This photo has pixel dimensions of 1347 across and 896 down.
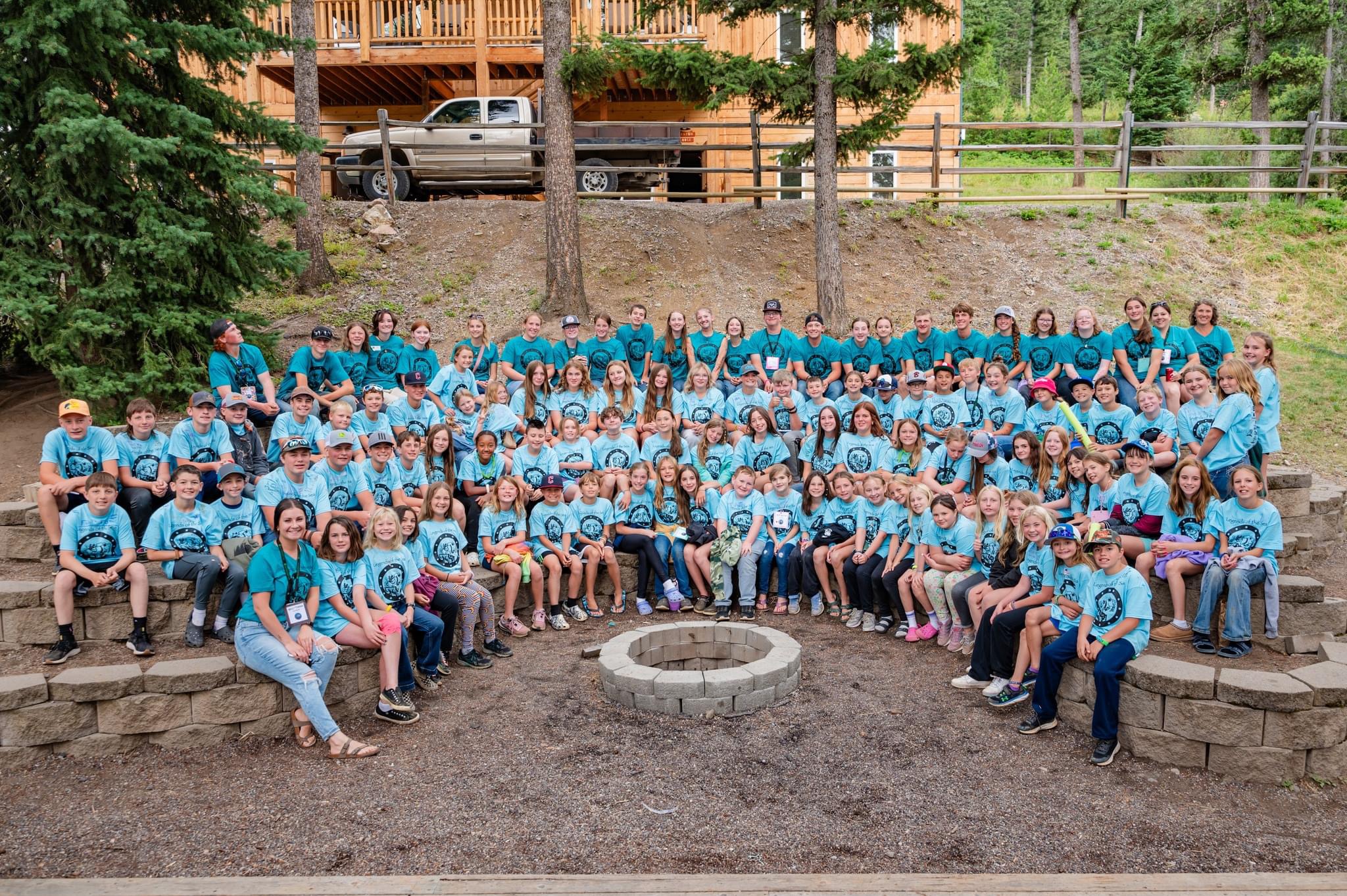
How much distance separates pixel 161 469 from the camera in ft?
24.7

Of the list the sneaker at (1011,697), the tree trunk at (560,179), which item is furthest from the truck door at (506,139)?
the sneaker at (1011,697)

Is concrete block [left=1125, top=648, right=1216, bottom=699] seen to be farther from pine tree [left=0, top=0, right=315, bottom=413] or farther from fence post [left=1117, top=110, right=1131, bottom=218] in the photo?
fence post [left=1117, top=110, right=1131, bottom=218]

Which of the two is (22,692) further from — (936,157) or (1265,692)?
(936,157)

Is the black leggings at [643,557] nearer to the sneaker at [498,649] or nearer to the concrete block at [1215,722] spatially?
the sneaker at [498,649]

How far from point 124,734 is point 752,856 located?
4.15 meters

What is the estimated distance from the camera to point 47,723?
20.1 ft

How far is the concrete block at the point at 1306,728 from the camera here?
5.66 metres

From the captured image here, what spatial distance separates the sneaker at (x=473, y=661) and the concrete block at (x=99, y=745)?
2226 millimetres

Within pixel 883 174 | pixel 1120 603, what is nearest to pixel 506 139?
pixel 883 174

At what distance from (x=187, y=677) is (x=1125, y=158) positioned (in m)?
16.9

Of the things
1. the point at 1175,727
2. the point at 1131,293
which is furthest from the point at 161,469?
the point at 1131,293

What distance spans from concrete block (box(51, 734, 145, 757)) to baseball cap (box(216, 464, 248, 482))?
1.85 meters

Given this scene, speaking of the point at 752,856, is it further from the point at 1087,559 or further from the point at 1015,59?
the point at 1015,59

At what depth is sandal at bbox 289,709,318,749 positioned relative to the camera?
6289 millimetres
